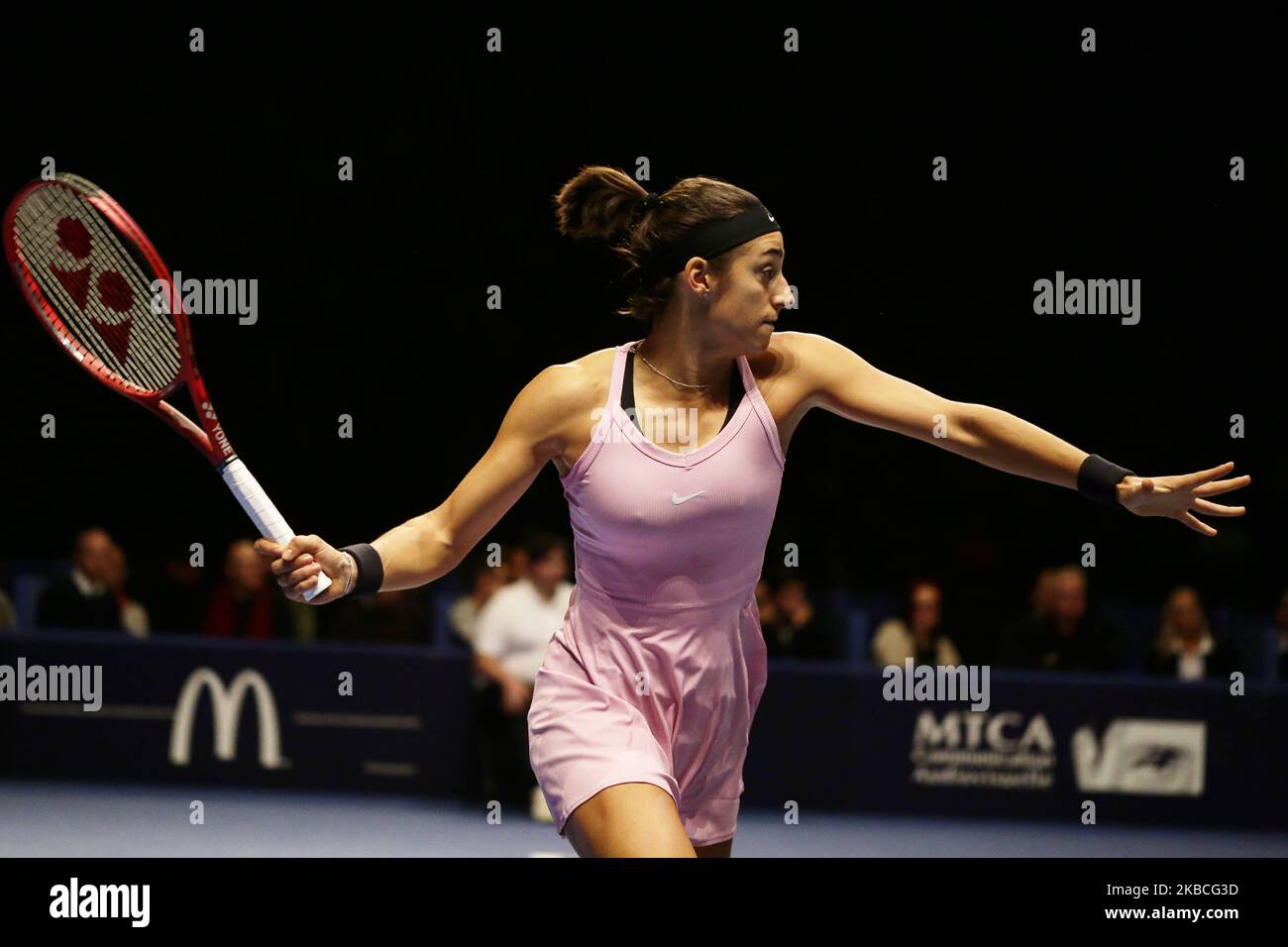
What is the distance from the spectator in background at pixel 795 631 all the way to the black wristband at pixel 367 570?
5.29 meters

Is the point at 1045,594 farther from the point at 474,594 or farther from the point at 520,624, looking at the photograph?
the point at 474,594

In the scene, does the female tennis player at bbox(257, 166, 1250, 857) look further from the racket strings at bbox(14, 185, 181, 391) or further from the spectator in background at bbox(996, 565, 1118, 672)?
the spectator in background at bbox(996, 565, 1118, 672)

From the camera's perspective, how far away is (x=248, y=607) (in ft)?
28.8

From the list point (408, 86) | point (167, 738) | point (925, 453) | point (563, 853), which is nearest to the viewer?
point (563, 853)

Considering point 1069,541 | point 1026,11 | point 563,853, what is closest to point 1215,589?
point 1069,541

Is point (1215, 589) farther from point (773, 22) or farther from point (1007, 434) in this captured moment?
point (1007, 434)

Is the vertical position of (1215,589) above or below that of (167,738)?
above

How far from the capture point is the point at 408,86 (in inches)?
378

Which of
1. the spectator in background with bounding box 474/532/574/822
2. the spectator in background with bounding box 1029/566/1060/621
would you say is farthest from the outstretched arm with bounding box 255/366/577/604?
the spectator in background with bounding box 1029/566/1060/621

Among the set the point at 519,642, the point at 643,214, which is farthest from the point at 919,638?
the point at 643,214

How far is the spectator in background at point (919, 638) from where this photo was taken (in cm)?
831

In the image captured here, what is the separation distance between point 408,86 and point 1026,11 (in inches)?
138

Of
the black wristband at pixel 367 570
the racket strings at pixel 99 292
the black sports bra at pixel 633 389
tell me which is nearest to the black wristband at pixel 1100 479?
the black sports bra at pixel 633 389

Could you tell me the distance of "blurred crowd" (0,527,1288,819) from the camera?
7.81 m
